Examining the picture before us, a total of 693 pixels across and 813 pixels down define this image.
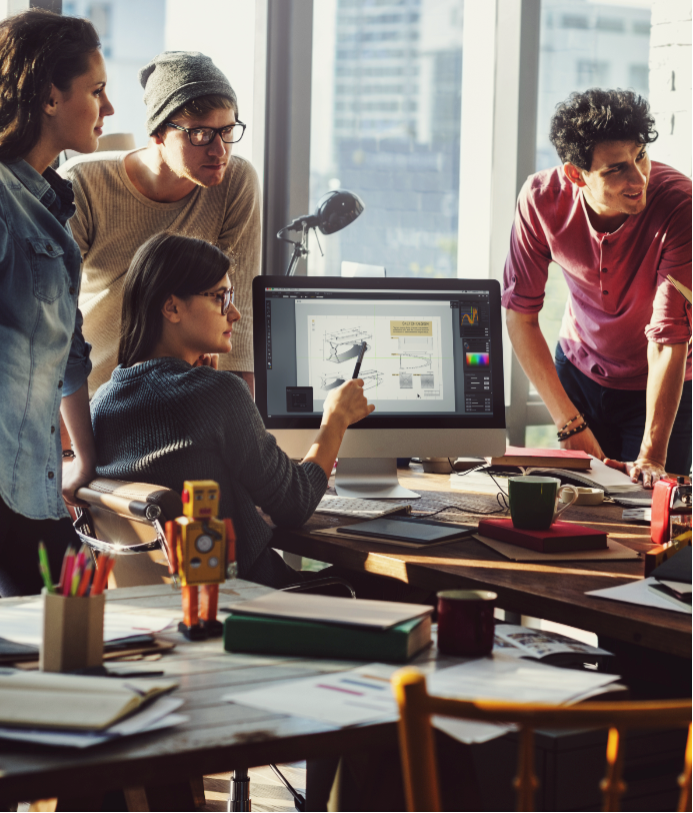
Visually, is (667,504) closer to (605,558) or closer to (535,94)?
(605,558)

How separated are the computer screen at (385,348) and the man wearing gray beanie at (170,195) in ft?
1.32

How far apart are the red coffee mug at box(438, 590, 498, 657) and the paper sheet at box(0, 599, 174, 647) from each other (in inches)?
14.7

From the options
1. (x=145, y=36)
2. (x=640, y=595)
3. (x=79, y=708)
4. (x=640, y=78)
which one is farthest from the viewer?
(x=640, y=78)

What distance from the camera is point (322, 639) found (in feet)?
3.56

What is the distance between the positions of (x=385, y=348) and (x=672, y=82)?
261cm

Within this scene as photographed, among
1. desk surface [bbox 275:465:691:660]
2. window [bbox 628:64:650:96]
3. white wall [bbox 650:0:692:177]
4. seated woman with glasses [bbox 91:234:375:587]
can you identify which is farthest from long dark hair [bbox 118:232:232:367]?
window [bbox 628:64:650:96]

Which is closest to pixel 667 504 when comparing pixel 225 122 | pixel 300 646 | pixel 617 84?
pixel 300 646

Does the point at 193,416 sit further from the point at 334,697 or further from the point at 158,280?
the point at 334,697

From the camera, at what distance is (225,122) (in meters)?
2.20

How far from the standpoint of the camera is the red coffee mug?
3.59 feet

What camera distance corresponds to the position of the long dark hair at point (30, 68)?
5.49ft

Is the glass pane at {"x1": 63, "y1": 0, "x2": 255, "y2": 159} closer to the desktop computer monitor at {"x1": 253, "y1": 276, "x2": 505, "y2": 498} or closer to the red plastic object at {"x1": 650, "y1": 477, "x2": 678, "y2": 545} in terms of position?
the desktop computer monitor at {"x1": 253, "y1": 276, "x2": 505, "y2": 498}

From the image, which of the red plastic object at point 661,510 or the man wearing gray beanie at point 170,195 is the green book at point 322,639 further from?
the man wearing gray beanie at point 170,195

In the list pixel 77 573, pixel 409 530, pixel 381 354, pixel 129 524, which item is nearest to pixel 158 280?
pixel 129 524
